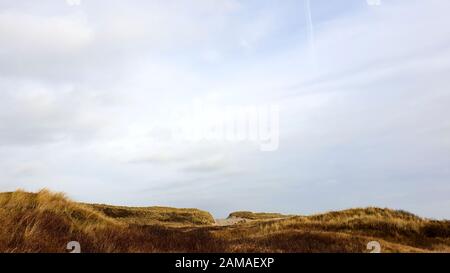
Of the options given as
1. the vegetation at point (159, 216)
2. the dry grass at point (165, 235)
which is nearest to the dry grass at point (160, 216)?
the vegetation at point (159, 216)

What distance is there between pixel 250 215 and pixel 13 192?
47.3 metres

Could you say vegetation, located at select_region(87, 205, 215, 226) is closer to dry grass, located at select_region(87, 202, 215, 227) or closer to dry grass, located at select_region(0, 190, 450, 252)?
dry grass, located at select_region(87, 202, 215, 227)

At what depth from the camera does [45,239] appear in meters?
13.1

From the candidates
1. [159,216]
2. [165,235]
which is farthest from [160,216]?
[165,235]

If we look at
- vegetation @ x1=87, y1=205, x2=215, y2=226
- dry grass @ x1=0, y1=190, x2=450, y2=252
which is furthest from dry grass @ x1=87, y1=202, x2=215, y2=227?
dry grass @ x1=0, y1=190, x2=450, y2=252

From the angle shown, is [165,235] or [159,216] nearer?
[165,235]

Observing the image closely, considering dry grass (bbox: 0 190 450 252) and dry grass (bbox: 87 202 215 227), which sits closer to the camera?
dry grass (bbox: 0 190 450 252)

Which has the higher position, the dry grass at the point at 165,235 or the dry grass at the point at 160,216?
the dry grass at the point at 160,216

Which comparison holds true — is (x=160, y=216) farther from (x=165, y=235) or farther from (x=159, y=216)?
(x=165, y=235)

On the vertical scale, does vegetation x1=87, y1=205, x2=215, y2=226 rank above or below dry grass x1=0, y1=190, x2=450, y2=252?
above

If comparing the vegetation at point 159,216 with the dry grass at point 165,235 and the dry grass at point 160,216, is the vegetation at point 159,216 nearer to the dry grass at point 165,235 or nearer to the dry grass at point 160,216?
the dry grass at point 160,216

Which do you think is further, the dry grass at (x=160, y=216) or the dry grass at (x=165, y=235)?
the dry grass at (x=160, y=216)
